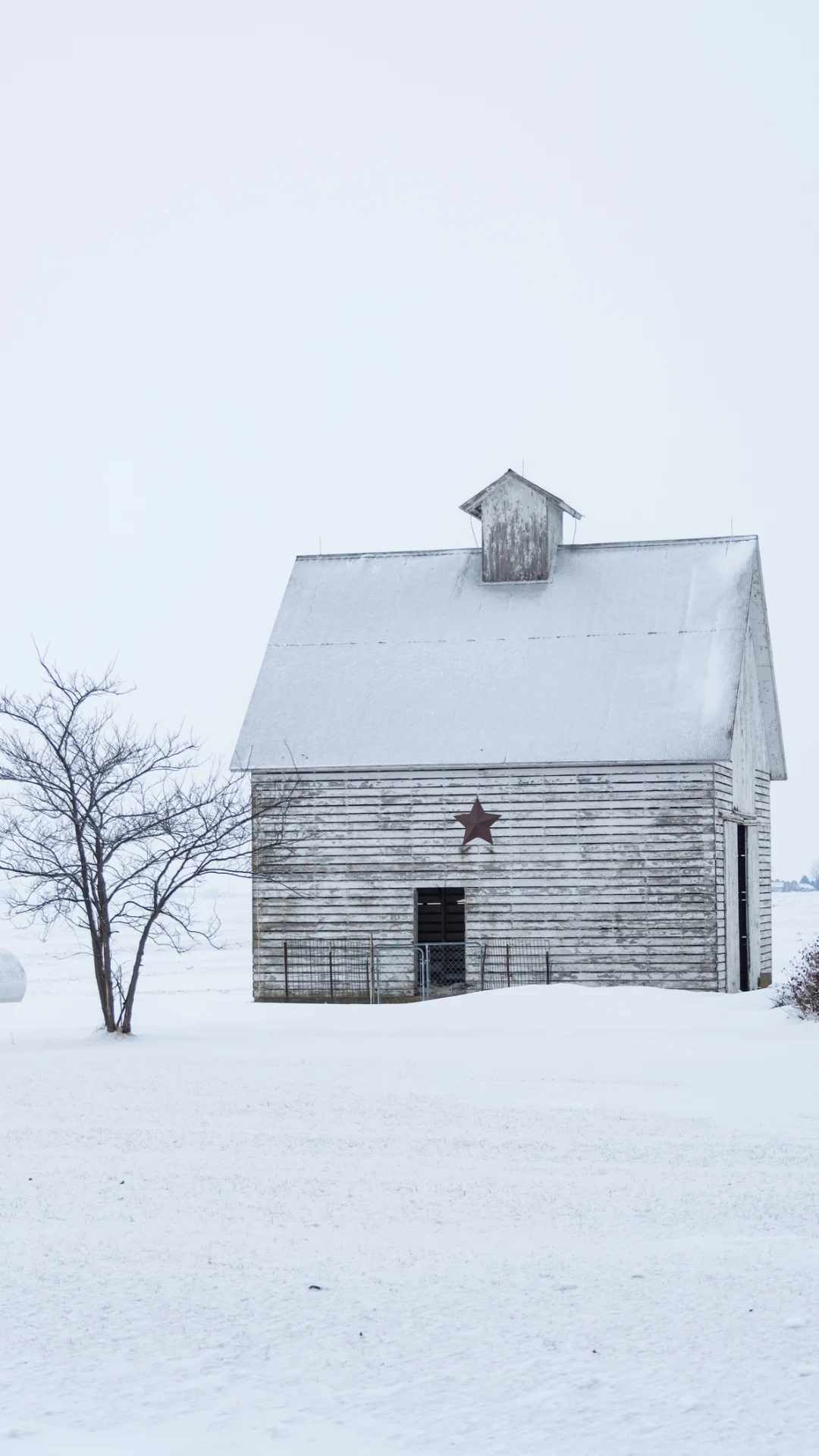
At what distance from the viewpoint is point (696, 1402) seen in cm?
591

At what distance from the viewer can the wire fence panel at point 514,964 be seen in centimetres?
2820

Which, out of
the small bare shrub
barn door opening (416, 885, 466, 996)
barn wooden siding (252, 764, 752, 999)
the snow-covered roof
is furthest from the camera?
barn door opening (416, 885, 466, 996)

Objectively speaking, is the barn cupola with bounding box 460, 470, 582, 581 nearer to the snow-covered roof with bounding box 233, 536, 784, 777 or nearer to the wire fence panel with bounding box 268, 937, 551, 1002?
the snow-covered roof with bounding box 233, 536, 784, 777

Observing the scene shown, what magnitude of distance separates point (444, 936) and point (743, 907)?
6.49m

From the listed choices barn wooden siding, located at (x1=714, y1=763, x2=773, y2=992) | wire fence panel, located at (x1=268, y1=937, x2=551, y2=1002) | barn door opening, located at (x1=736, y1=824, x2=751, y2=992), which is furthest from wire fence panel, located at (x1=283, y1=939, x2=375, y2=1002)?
barn door opening, located at (x1=736, y1=824, x2=751, y2=992)

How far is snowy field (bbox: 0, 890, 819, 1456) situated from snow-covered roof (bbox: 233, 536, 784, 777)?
467 inches

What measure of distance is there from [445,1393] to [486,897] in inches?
887

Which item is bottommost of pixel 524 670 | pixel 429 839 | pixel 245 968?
pixel 245 968

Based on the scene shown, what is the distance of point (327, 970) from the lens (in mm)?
29297

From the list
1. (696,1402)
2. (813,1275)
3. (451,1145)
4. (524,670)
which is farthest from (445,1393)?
(524,670)

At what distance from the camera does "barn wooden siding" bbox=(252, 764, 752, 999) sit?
91.5 feet

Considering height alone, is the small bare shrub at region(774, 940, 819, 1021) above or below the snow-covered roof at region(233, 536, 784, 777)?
below

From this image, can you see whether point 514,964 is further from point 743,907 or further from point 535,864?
point 743,907

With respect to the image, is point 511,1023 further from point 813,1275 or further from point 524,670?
point 813,1275
